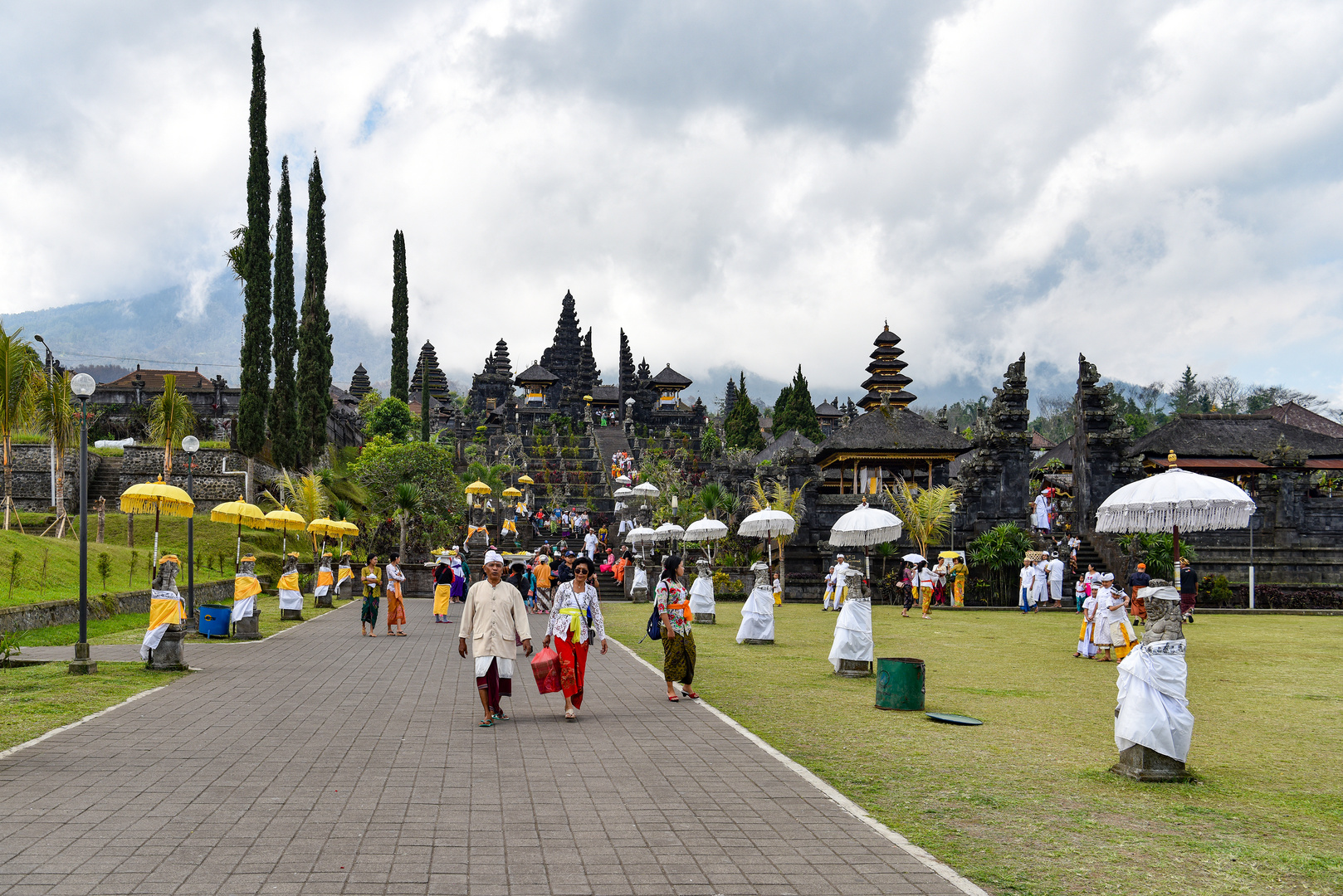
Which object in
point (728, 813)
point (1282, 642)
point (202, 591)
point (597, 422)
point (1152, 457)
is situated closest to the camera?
point (728, 813)

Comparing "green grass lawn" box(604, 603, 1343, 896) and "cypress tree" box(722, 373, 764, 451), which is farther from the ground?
"cypress tree" box(722, 373, 764, 451)

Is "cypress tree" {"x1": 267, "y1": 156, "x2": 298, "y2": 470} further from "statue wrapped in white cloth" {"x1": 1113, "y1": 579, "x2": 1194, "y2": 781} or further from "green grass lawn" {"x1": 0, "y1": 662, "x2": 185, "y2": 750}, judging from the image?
"statue wrapped in white cloth" {"x1": 1113, "y1": 579, "x2": 1194, "y2": 781}

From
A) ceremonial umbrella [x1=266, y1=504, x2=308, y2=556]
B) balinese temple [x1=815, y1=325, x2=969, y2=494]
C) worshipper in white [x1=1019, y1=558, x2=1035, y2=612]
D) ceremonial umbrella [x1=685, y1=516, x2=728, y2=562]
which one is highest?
balinese temple [x1=815, y1=325, x2=969, y2=494]

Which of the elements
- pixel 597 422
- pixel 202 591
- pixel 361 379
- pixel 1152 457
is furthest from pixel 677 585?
pixel 361 379

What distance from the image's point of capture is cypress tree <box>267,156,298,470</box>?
120 ft

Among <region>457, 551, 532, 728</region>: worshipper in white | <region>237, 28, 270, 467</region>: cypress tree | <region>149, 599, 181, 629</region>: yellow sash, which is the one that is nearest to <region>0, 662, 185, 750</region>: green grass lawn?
<region>149, 599, 181, 629</region>: yellow sash

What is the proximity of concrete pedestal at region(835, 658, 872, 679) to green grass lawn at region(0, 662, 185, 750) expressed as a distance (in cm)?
818

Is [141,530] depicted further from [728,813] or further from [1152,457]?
[1152,457]

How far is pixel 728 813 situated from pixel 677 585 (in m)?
4.49

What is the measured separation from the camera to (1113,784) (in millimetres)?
6762

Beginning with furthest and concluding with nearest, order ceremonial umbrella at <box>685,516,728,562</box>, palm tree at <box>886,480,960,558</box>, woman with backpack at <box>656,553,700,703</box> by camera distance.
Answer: palm tree at <box>886,480,960,558</box>
ceremonial umbrella at <box>685,516,728,562</box>
woman with backpack at <box>656,553,700,703</box>

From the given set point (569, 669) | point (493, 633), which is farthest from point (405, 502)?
point (493, 633)

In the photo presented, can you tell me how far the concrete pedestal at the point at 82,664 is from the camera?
11.7 metres

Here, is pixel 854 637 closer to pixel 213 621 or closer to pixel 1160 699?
pixel 1160 699
